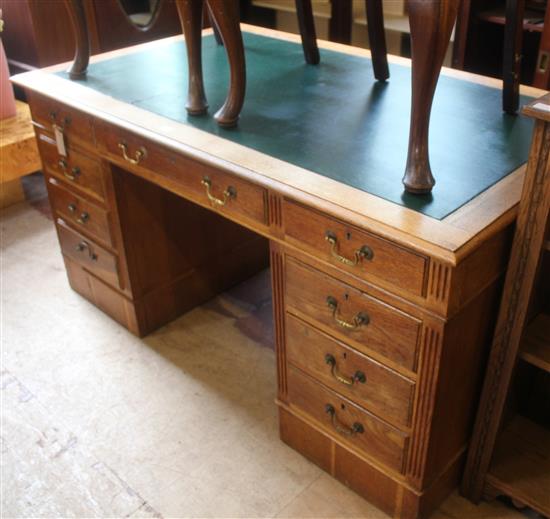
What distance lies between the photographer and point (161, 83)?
6.23ft

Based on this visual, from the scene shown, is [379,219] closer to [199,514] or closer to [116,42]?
[199,514]

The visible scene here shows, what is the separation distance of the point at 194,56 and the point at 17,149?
150cm

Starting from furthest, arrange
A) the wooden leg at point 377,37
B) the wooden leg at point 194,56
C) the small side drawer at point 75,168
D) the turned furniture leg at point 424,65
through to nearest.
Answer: the small side drawer at point 75,168, the wooden leg at point 377,37, the wooden leg at point 194,56, the turned furniture leg at point 424,65

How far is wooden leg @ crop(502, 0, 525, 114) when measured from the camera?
1468mm

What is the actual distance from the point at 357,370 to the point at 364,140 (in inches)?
20.7

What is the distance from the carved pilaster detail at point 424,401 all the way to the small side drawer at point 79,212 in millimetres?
1137

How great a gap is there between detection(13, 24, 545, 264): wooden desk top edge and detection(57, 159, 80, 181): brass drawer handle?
28 cm

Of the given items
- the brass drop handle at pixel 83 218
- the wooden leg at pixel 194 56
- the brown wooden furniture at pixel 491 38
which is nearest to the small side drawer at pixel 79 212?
the brass drop handle at pixel 83 218

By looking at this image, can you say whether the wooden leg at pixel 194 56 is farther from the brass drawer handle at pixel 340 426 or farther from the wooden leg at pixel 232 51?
the brass drawer handle at pixel 340 426

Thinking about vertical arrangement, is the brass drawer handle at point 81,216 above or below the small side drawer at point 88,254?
above

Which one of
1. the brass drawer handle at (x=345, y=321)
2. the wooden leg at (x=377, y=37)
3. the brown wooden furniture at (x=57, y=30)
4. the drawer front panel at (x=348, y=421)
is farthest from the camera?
the brown wooden furniture at (x=57, y=30)

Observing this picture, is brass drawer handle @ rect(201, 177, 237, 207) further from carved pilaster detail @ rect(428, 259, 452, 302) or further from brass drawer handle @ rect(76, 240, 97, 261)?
brass drawer handle @ rect(76, 240, 97, 261)

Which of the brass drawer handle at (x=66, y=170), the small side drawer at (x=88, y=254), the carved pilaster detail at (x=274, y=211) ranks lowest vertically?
the small side drawer at (x=88, y=254)

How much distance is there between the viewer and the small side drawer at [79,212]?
2.03 m
